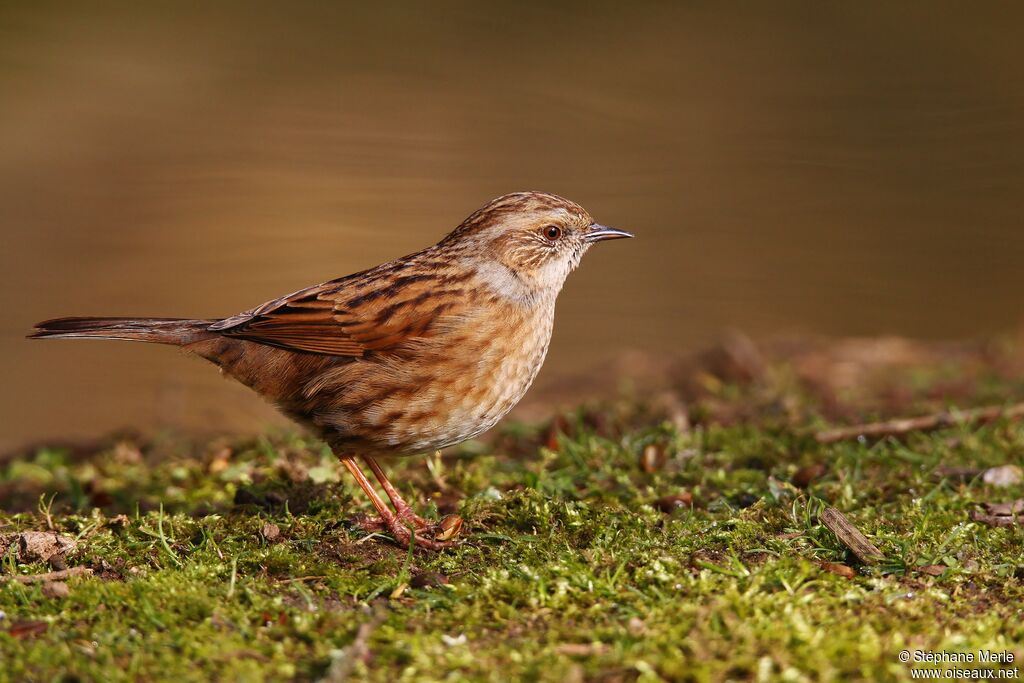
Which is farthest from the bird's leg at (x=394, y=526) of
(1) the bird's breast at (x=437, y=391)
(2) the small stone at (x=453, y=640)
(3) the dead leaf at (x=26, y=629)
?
(3) the dead leaf at (x=26, y=629)

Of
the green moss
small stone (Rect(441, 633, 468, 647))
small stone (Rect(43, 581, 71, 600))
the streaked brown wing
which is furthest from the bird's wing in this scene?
small stone (Rect(441, 633, 468, 647))

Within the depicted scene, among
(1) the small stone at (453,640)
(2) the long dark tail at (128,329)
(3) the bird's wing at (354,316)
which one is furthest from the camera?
(2) the long dark tail at (128,329)

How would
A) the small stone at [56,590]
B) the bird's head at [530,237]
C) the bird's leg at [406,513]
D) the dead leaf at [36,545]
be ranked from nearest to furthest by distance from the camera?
the small stone at [56,590] → the dead leaf at [36,545] → the bird's leg at [406,513] → the bird's head at [530,237]

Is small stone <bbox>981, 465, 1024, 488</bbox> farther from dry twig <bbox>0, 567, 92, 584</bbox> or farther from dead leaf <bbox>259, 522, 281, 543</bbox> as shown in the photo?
dry twig <bbox>0, 567, 92, 584</bbox>

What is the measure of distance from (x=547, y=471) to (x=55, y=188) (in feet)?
30.8

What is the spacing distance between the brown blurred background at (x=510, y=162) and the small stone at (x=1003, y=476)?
617 cm

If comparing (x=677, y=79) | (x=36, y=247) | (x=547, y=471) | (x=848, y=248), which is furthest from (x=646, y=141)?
(x=547, y=471)

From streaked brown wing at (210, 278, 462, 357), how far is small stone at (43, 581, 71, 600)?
5.48 ft

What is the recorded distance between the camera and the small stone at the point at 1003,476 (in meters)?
5.47

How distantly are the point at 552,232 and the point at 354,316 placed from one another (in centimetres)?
129

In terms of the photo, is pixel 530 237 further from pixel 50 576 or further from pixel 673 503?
pixel 50 576

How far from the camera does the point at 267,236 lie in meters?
12.4

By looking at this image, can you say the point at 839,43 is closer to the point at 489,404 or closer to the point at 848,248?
the point at 848,248

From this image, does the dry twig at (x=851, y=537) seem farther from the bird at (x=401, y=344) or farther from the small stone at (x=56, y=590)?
the small stone at (x=56, y=590)
